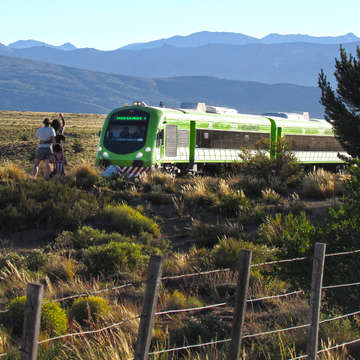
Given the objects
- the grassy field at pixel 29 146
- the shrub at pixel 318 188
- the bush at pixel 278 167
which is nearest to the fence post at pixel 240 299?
the shrub at pixel 318 188

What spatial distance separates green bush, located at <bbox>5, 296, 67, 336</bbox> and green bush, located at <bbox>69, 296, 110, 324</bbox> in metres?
0.39

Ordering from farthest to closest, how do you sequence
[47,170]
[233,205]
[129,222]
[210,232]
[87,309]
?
[47,170] → [233,205] → [129,222] → [210,232] → [87,309]

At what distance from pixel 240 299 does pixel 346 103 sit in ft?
61.4

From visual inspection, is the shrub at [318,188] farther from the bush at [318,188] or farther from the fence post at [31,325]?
the fence post at [31,325]

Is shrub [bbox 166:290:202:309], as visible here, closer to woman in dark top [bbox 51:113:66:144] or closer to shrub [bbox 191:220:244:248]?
shrub [bbox 191:220:244:248]

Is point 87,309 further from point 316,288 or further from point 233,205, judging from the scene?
point 233,205

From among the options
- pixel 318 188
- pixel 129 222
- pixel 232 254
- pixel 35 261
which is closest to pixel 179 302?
pixel 232 254

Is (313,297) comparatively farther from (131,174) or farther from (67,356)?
(131,174)

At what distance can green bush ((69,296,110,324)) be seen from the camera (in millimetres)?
7965

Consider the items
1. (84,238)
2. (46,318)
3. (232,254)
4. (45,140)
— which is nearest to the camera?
(46,318)

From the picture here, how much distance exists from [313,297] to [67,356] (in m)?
2.53

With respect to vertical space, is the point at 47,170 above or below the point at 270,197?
above

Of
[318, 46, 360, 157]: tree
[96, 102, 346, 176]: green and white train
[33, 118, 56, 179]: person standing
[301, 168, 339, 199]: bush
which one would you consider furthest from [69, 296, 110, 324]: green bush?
[318, 46, 360, 157]: tree

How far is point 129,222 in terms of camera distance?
14.3m
